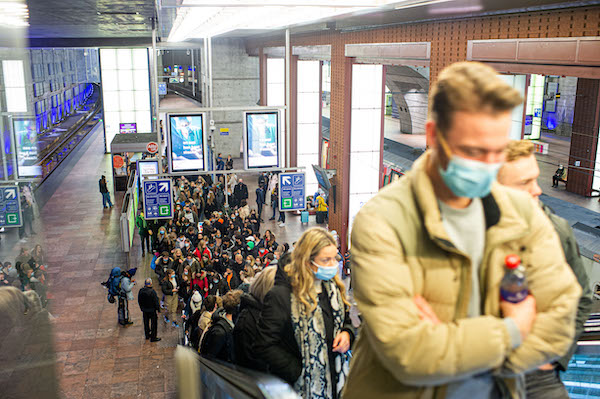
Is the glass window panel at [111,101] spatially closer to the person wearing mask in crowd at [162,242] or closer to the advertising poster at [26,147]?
the person wearing mask in crowd at [162,242]

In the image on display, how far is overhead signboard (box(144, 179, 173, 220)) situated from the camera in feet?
53.9

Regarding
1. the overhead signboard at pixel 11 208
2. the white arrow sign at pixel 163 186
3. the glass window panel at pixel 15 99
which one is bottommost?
the white arrow sign at pixel 163 186

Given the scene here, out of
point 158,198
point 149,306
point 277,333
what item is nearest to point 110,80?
point 158,198

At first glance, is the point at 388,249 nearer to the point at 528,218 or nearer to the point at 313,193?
the point at 528,218

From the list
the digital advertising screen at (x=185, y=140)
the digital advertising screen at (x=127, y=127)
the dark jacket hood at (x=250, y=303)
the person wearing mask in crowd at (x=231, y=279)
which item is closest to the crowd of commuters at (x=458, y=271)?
the dark jacket hood at (x=250, y=303)

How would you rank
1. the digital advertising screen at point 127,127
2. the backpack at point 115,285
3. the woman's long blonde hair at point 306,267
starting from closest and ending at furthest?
the woman's long blonde hair at point 306,267, the backpack at point 115,285, the digital advertising screen at point 127,127

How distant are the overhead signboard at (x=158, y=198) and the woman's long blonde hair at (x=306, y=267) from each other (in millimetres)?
13987

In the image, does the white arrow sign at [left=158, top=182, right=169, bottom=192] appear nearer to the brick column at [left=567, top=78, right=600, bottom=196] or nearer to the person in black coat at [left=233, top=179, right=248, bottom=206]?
the person in black coat at [left=233, top=179, right=248, bottom=206]

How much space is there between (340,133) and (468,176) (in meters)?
16.9

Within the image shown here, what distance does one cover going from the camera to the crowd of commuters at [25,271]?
2.19 meters

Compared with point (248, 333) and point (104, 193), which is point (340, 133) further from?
point (248, 333)

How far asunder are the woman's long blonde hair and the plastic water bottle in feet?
4.49

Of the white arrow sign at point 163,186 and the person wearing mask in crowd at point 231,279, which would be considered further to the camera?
the white arrow sign at point 163,186

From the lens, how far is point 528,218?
161cm
